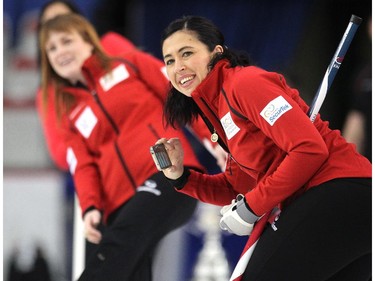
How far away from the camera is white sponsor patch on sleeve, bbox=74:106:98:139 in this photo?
4.10 meters

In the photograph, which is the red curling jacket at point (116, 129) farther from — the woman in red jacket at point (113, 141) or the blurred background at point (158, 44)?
the blurred background at point (158, 44)

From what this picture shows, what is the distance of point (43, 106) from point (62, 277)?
1.42 m

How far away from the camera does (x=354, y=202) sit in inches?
110

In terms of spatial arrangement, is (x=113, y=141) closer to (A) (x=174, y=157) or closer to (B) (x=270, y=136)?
(A) (x=174, y=157)

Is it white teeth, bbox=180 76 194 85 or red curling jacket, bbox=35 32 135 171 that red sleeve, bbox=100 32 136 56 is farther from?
white teeth, bbox=180 76 194 85

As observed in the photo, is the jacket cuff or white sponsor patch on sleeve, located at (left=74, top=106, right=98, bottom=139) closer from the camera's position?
the jacket cuff

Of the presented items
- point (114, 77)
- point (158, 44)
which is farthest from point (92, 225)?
point (158, 44)

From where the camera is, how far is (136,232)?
3791mm

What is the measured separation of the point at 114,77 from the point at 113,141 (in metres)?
0.29

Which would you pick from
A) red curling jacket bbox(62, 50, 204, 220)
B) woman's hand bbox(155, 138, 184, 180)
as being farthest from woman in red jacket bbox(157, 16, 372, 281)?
red curling jacket bbox(62, 50, 204, 220)

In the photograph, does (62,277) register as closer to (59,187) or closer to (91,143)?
(59,187)

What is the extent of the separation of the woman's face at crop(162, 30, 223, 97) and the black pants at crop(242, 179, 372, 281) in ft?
1.75

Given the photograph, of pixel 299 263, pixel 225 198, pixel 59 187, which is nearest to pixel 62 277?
pixel 59 187

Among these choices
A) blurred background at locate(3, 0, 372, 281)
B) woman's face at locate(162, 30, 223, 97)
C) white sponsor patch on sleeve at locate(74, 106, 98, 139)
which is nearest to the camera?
woman's face at locate(162, 30, 223, 97)
